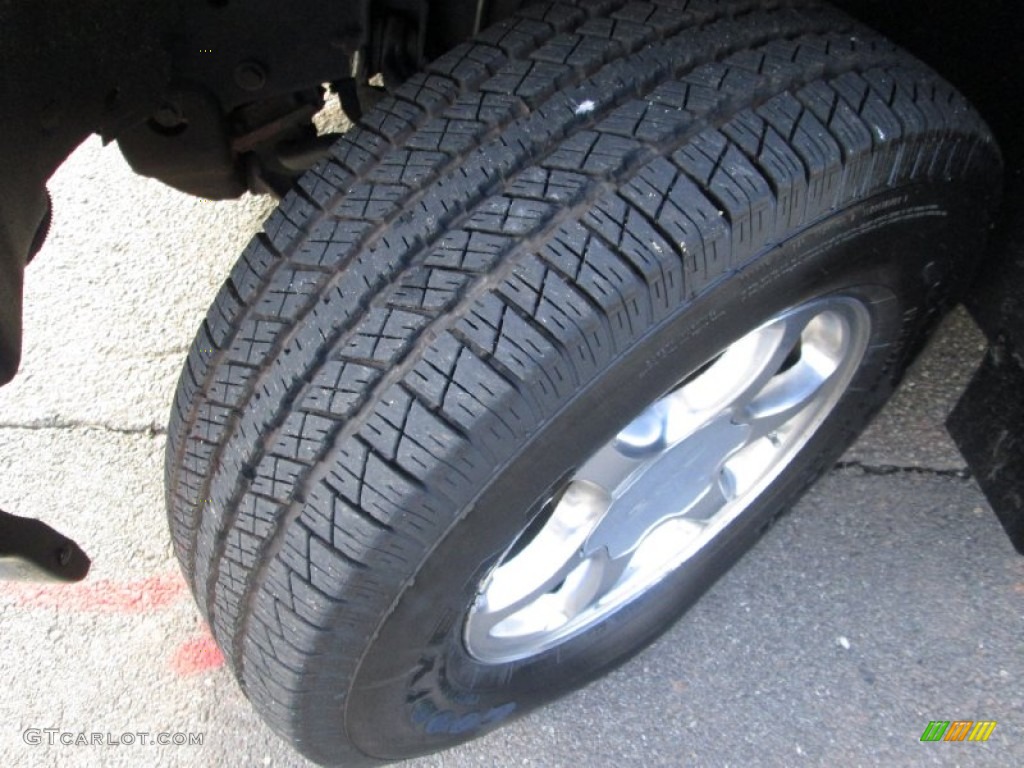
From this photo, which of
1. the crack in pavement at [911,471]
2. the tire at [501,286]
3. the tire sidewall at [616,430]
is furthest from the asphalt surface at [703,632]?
the tire at [501,286]

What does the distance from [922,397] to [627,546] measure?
961mm

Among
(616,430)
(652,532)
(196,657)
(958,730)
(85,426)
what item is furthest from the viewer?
(85,426)

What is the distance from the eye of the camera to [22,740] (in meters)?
1.89

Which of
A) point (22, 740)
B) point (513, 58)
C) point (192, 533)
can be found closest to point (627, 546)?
point (192, 533)

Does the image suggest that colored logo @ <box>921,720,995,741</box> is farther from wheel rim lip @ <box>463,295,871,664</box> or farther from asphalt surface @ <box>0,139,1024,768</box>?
wheel rim lip @ <box>463,295,871,664</box>

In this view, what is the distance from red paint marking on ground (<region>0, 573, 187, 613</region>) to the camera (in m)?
2.05

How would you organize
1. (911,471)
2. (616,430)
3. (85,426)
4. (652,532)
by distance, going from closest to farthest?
(616,430)
(652,532)
(911,471)
(85,426)

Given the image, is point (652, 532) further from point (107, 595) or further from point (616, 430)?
point (107, 595)

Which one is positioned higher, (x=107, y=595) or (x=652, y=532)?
(x=652, y=532)

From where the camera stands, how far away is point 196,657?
1976mm

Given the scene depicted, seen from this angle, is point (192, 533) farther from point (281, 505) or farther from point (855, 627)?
point (855, 627)

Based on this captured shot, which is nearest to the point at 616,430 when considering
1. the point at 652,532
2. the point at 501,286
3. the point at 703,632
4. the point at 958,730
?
the point at 501,286

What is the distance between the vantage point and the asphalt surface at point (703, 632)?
1.85 meters

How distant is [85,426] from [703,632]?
5.13 ft
